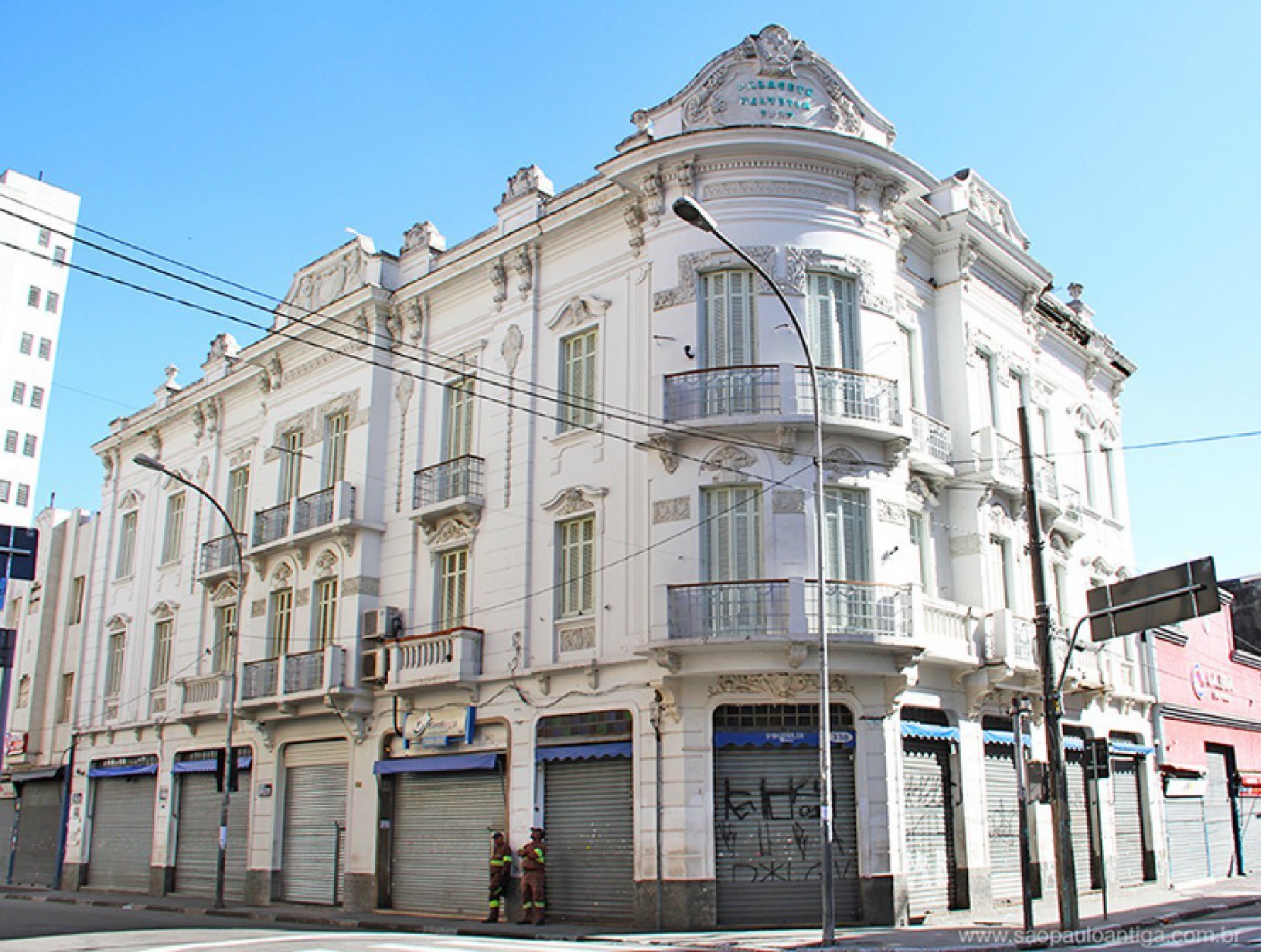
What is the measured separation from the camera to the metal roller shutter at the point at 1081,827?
81.9 ft

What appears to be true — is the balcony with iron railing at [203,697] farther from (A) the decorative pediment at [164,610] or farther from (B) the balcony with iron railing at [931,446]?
(B) the balcony with iron railing at [931,446]

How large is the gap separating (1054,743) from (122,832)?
25739 millimetres

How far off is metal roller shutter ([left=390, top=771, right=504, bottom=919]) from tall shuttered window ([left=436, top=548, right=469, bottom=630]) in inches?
119

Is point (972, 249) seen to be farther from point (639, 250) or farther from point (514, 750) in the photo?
point (514, 750)

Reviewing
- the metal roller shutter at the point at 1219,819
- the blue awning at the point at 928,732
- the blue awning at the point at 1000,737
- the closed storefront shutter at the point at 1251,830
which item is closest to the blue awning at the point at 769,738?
the blue awning at the point at 928,732

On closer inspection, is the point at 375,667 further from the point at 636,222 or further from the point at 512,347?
the point at 636,222

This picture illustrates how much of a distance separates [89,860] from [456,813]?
52.5 ft

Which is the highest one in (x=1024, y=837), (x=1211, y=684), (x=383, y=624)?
(x=383, y=624)

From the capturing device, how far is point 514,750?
21.8 metres

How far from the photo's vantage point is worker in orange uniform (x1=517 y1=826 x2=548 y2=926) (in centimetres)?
1984

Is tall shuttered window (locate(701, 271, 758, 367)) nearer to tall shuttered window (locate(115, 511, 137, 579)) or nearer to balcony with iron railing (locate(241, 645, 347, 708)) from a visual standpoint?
balcony with iron railing (locate(241, 645, 347, 708))

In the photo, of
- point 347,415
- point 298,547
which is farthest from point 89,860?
point 347,415

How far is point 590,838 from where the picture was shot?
2044 cm

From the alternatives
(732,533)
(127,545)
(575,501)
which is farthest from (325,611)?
(127,545)
